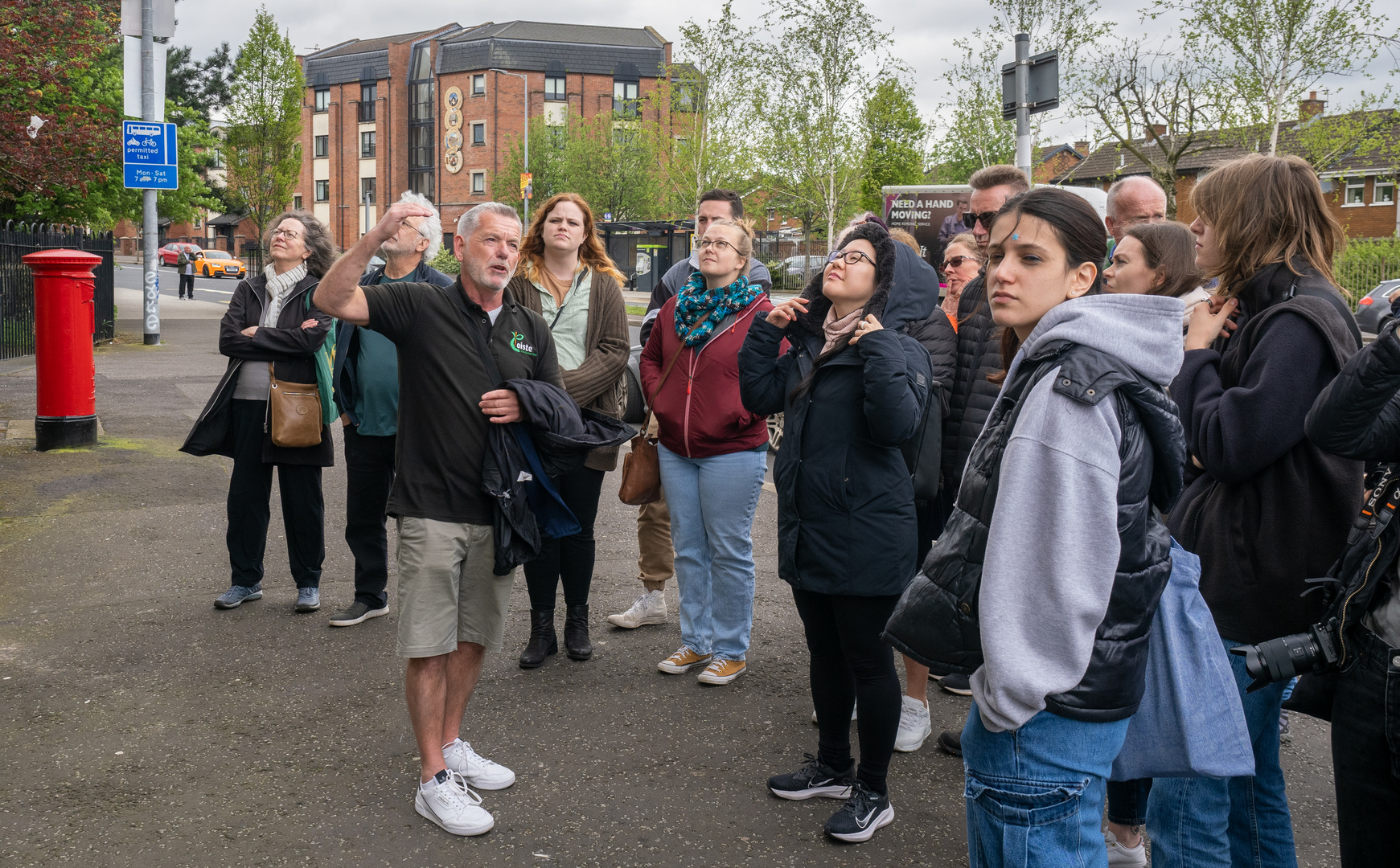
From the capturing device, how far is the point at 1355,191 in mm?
45594

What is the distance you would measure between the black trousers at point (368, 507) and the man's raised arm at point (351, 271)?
7.24 feet

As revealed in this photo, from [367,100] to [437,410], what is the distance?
79.4 m

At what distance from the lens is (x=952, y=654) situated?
2.21 m

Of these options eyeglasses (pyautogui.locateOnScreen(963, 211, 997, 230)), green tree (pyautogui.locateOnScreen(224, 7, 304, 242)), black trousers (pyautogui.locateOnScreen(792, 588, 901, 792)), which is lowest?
black trousers (pyautogui.locateOnScreen(792, 588, 901, 792))

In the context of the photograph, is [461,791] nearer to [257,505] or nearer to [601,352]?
[601,352]

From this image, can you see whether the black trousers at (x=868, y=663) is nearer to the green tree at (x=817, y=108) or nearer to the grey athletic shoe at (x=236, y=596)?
the grey athletic shoe at (x=236, y=596)

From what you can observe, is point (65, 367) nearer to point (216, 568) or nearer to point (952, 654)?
point (216, 568)

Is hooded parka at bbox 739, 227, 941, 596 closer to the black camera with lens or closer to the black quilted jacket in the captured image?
the black quilted jacket

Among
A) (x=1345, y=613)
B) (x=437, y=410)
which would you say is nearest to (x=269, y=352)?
(x=437, y=410)

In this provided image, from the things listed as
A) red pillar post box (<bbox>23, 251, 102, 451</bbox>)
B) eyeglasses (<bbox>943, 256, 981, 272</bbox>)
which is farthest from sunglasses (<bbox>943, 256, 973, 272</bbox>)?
red pillar post box (<bbox>23, 251, 102, 451</bbox>)

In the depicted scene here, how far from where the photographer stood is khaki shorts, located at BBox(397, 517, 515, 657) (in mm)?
3615

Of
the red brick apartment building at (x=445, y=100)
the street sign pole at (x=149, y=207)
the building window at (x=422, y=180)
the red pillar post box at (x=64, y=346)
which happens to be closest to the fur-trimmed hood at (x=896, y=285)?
the red pillar post box at (x=64, y=346)

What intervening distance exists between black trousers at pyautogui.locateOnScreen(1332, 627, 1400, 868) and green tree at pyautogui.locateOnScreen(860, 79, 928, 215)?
95.3 feet

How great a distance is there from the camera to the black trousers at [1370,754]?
2.21 m
